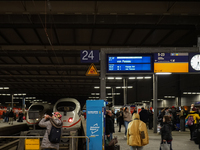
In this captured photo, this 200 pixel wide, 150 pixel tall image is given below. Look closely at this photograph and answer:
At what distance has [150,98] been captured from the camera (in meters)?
43.0

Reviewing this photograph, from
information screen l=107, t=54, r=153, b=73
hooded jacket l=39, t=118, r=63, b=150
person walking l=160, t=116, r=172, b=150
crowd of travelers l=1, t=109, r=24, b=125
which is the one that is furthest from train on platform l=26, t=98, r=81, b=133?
crowd of travelers l=1, t=109, r=24, b=125

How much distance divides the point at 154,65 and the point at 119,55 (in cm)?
157

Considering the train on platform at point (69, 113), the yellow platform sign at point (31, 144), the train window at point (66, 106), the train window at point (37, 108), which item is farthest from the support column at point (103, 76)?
the train window at point (37, 108)

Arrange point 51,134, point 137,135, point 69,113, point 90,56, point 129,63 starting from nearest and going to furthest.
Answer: point 51,134, point 137,135, point 129,63, point 90,56, point 69,113

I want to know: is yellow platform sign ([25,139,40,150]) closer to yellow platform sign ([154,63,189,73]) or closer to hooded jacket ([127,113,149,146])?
hooded jacket ([127,113,149,146])

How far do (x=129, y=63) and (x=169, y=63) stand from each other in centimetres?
175

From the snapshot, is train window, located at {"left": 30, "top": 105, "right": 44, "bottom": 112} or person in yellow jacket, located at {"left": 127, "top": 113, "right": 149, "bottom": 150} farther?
train window, located at {"left": 30, "top": 105, "right": 44, "bottom": 112}

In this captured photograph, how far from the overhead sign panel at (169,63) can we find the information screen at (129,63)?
11.9 inches

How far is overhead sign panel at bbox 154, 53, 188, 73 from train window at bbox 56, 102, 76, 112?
34.5ft

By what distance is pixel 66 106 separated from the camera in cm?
2047

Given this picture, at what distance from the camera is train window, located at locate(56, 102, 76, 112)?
19875 mm

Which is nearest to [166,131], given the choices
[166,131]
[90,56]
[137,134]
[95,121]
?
[166,131]

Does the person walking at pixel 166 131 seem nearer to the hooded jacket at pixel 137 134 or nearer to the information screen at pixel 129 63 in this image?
the hooded jacket at pixel 137 134

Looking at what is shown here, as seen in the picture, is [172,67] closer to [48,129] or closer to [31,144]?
[48,129]
